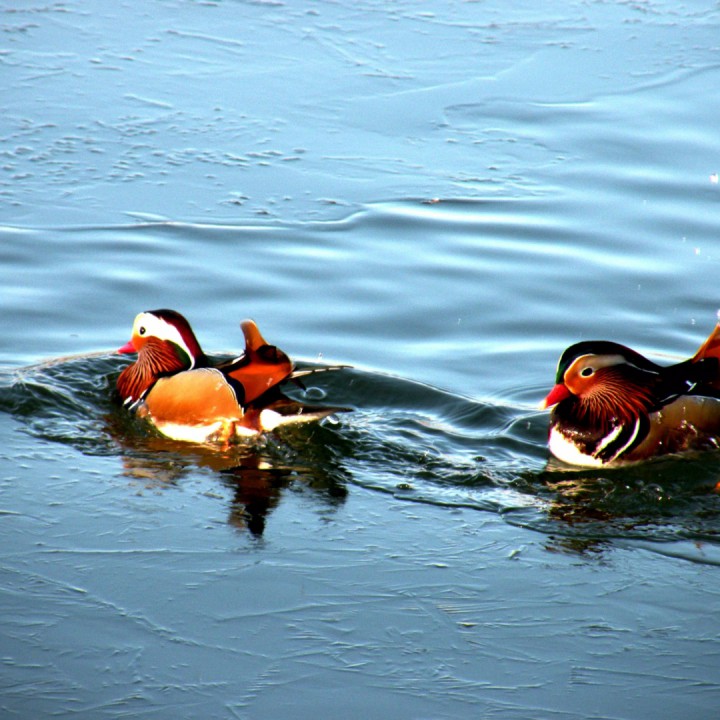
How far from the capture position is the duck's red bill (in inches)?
274

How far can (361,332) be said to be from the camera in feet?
27.7

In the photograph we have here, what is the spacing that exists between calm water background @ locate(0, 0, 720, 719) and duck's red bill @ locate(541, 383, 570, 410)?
0.30m

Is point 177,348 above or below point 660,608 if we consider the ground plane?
above

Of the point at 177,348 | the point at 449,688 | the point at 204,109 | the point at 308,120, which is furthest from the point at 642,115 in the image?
the point at 449,688

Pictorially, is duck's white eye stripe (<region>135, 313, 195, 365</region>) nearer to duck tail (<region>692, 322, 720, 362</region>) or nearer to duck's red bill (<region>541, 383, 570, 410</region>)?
duck's red bill (<region>541, 383, 570, 410</region>)

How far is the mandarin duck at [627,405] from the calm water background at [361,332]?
0.56 ft

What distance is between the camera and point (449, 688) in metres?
4.55

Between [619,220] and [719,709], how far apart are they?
618cm

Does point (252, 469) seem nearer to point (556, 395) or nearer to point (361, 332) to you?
point (556, 395)

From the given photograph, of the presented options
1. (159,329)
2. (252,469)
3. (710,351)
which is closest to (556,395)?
(710,351)

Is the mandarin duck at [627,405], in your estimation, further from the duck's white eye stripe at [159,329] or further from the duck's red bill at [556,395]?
the duck's white eye stripe at [159,329]

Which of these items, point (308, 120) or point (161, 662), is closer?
point (161, 662)

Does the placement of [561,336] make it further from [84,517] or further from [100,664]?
[100,664]

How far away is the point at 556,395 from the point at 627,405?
1.26 feet
